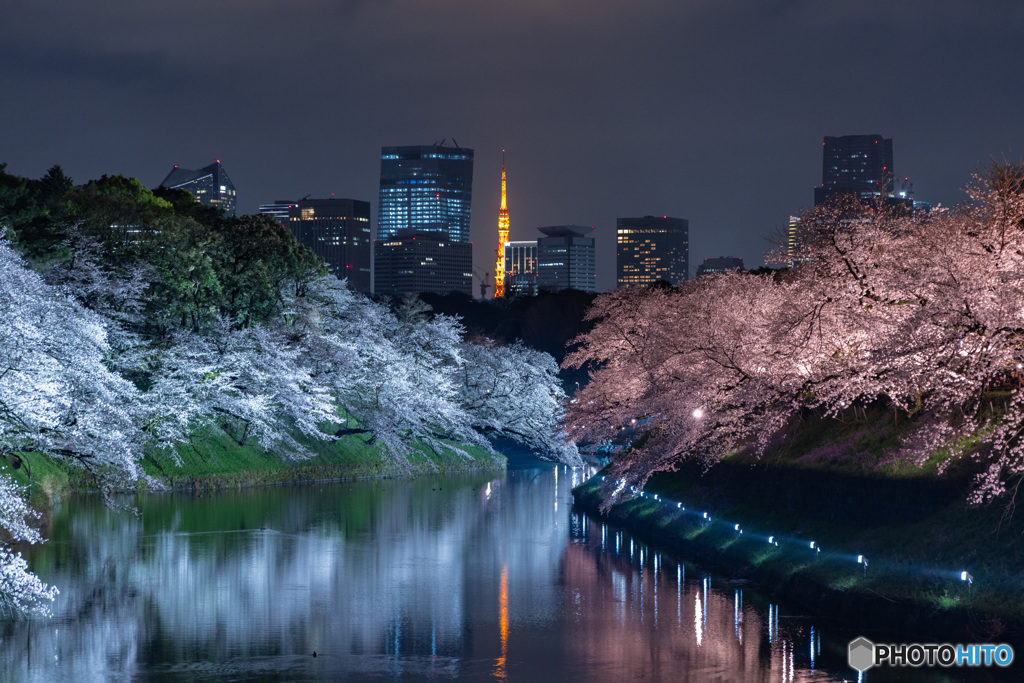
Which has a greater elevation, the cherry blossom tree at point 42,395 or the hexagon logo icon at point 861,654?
the cherry blossom tree at point 42,395

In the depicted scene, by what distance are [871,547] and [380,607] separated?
35.3 feet

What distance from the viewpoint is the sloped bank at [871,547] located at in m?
18.9

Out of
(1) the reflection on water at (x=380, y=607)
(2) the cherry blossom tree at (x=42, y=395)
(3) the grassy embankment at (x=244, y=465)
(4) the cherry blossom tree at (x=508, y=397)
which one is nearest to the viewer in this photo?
(1) the reflection on water at (x=380, y=607)

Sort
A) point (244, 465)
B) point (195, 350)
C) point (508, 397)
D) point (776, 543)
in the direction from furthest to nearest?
point (508, 397) < point (244, 465) < point (195, 350) < point (776, 543)

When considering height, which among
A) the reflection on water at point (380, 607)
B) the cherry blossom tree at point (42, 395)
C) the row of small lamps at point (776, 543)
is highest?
the cherry blossom tree at point (42, 395)

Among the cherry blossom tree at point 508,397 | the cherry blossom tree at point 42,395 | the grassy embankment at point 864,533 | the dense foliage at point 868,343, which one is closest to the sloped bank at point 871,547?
the grassy embankment at point 864,533

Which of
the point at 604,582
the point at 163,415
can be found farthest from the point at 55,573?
the point at 163,415

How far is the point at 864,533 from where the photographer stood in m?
23.2

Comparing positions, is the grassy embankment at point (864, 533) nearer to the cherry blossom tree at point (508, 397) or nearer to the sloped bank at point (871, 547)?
the sloped bank at point (871, 547)

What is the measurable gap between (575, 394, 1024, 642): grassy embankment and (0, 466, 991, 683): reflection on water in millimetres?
1148

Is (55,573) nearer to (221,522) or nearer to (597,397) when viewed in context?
(221,522)

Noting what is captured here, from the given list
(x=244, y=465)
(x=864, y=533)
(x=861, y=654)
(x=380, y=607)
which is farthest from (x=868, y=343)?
(x=244, y=465)

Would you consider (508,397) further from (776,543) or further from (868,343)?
(868,343)

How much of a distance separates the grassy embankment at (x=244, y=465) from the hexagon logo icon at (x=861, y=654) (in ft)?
81.9
